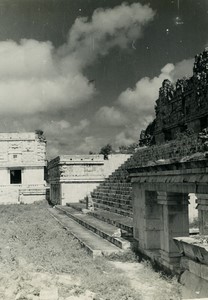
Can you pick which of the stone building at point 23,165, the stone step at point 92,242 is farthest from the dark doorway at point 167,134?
the stone building at point 23,165

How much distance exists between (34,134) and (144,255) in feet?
87.6

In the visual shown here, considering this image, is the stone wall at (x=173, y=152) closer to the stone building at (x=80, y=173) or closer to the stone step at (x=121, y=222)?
the stone step at (x=121, y=222)

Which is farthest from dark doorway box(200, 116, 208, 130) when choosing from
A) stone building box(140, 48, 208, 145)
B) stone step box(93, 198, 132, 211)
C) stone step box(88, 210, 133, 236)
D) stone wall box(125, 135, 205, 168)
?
stone wall box(125, 135, 205, 168)

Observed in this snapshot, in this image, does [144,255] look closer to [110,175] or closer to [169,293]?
[169,293]

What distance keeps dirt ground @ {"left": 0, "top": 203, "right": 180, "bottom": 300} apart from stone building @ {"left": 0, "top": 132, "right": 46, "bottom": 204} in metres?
22.3

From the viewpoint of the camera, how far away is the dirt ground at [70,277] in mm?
6500

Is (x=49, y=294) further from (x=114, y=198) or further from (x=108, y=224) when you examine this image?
(x=114, y=198)

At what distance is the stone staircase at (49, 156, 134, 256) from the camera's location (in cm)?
1093

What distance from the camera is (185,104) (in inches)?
774

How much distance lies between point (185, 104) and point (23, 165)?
63.0ft

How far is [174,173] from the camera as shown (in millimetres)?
7633

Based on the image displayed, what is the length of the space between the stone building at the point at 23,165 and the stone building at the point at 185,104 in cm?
1431

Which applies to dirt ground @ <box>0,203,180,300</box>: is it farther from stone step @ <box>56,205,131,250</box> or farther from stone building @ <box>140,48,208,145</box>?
stone building @ <box>140,48,208,145</box>

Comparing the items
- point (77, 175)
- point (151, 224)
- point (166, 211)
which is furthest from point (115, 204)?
point (166, 211)
